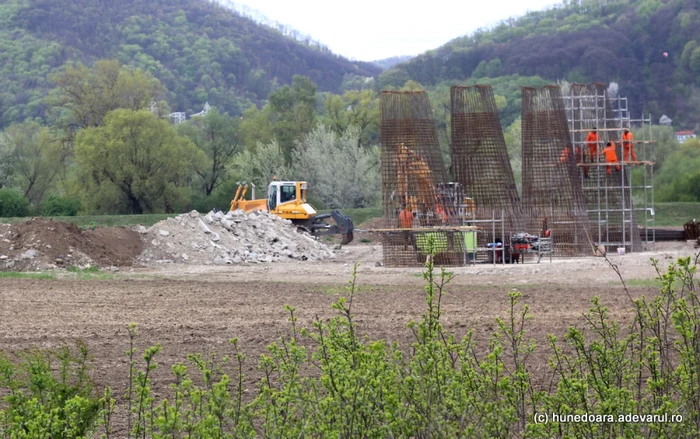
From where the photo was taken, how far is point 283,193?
1601 inches

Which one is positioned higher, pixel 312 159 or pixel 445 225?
pixel 312 159

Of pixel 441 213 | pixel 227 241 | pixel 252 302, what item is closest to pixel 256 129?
pixel 227 241

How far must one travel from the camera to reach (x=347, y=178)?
59406 millimetres

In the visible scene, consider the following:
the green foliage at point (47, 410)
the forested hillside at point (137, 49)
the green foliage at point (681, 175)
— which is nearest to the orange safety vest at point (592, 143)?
the green foliage at point (681, 175)

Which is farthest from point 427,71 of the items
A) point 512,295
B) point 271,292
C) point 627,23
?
point 512,295

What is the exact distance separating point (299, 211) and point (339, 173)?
19.8 meters

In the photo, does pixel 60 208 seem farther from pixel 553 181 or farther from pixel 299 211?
pixel 553 181

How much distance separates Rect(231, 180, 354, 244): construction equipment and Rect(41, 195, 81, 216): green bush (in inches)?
669

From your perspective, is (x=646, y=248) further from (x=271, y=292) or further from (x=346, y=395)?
(x=346, y=395)

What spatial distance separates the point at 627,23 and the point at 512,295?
472 feet

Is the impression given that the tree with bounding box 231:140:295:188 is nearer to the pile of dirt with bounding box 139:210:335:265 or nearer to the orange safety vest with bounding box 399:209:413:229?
the pile of dirt with bounding box 139:210:335:265

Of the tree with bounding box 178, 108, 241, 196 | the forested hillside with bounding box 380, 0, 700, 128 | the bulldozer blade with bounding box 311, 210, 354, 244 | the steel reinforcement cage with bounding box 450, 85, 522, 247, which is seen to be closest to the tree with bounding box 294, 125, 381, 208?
the tree with bounding box 178, 108, 241, 196

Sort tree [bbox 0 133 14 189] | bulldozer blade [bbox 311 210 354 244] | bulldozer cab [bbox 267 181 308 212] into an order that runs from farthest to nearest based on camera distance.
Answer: tree [bbox 0 133 14 189]
bulldozer cab [bbox 267 181 308 212]
bulldozer blade [bbox 311 210 354 244]

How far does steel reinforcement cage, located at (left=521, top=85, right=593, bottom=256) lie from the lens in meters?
30.2
